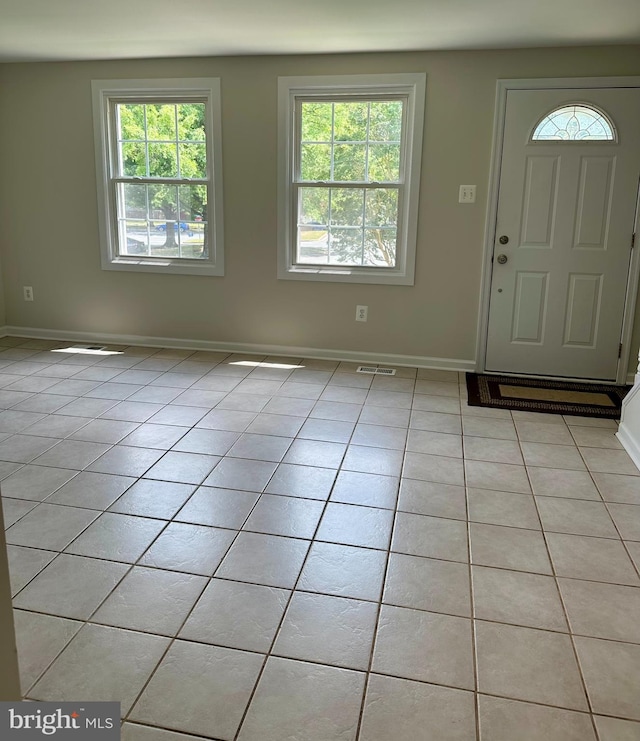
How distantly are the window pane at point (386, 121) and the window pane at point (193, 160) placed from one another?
1.28 meters

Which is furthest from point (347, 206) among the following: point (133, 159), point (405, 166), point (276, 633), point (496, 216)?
point (276, 633)

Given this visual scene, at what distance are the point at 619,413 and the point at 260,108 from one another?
3.20m

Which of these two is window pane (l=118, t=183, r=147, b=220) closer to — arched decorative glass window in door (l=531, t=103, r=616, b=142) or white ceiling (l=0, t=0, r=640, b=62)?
white ceiling (l=0, t=0, r=640, b=62)

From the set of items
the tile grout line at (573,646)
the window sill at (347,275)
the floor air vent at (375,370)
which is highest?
the window sill at (347,275)

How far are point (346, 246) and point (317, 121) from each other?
913 mm

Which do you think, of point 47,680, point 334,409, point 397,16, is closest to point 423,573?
point 47,680

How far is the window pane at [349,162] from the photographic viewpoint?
4496 millimetres

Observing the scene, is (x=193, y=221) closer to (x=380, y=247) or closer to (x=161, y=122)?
(x=161, y=122)

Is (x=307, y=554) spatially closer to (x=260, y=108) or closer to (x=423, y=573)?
(x=423, y=573)

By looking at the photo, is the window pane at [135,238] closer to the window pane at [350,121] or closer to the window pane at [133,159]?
the window pane at [133,159]

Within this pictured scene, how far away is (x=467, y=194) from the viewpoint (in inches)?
171

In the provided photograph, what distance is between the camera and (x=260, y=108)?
14.8ft

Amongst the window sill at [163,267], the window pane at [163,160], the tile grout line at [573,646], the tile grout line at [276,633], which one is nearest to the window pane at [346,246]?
the window sill at [163,267]

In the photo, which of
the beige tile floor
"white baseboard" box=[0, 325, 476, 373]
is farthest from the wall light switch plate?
the beige tile floor
